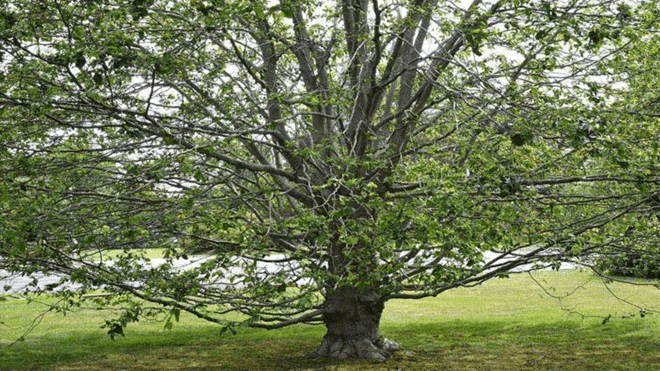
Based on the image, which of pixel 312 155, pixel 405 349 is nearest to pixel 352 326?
pixel 405 349

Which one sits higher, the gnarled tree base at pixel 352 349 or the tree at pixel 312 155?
the tree at pixel 312 155

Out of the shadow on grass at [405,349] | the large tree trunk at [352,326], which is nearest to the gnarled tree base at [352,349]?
the large tree trunk at [352,326]

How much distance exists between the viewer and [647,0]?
10.7 metres

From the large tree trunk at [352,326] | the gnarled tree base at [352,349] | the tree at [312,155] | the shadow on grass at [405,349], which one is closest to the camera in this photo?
the tree at [312,155]

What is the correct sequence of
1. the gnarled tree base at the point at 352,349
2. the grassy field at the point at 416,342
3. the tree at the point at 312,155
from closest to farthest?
the tree at the point at 312,155 < the gnarled tree base at the point at 352,349 < the grassy field at the point at 416,342

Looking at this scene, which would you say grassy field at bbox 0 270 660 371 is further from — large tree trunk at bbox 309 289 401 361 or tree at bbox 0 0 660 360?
tree at bbox 0 0 660 360

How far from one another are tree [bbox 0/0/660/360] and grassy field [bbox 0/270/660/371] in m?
1.72

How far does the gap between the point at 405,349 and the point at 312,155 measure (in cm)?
623

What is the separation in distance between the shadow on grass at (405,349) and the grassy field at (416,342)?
0.02 meters

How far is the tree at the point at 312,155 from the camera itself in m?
7.64

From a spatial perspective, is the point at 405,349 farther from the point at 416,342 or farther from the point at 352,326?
the point at 352,326

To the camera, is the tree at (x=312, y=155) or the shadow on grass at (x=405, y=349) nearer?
the tree at (x=312, y=155)

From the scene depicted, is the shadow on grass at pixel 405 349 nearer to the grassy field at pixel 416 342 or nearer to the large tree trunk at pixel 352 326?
the grassy field at pixel 416 342

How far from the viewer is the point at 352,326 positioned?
39.5ft
